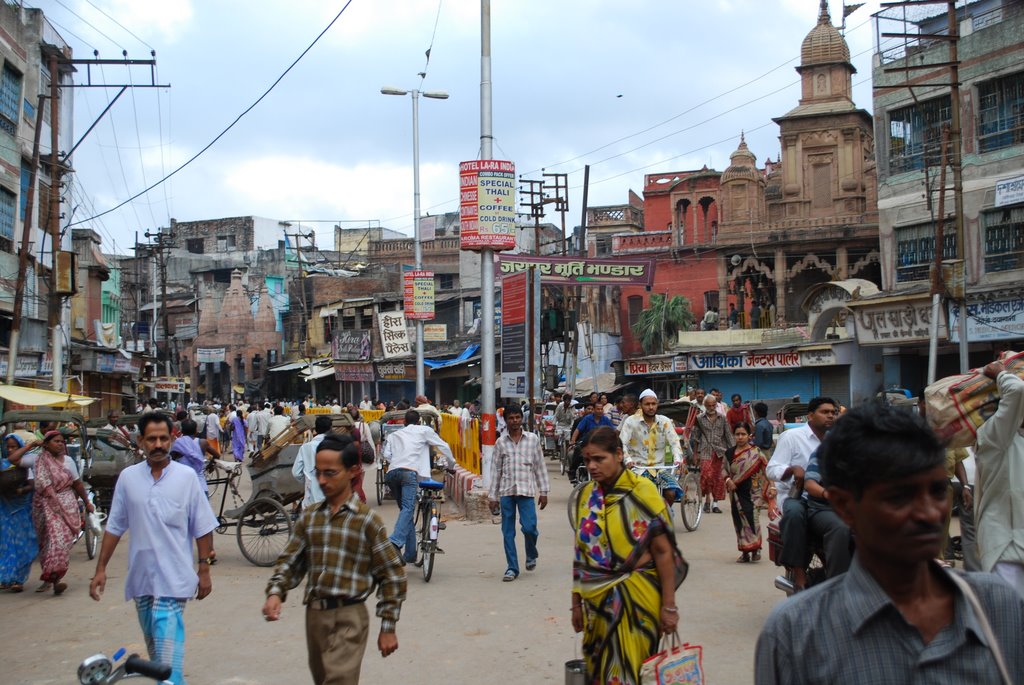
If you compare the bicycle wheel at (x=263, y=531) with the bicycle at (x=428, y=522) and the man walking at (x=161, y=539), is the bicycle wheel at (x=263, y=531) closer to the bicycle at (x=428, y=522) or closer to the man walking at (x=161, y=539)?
the bicycle at (x=428, y=522)

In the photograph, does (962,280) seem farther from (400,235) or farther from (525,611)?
(400,235)

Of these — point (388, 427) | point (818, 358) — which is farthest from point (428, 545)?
point (818, 358)

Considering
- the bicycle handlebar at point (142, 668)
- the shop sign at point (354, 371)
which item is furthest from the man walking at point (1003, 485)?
the shop sign at point (354, 371)

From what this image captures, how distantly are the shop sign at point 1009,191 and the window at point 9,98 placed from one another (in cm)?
2346

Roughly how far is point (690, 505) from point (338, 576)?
987 cm

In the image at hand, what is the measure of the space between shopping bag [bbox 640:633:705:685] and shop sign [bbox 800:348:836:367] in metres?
31.7

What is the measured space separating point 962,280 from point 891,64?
361 inches

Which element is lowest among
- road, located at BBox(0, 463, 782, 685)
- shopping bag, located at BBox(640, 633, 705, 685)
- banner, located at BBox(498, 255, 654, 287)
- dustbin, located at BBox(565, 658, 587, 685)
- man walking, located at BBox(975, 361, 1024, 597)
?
road, located at BBox(0, 463, 782, 685)

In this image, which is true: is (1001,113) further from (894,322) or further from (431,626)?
(431,626)

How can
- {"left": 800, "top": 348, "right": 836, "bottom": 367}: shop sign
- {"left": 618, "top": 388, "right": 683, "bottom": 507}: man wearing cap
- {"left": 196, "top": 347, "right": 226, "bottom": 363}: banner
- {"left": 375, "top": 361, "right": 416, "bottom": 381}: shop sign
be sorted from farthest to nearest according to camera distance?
{"left": 196, "top": 347, "right": 226, "bottom": 363}: banner < {"left": 375, "top": 361, "right": 416, "bottom": 381}: shop sign < {"left": 800, "top": 348, "right": 836, "bottom": 367}: shop sign < {"left": 618, "top": 388, "right": 683, "bottom": 507}: man wearing cap

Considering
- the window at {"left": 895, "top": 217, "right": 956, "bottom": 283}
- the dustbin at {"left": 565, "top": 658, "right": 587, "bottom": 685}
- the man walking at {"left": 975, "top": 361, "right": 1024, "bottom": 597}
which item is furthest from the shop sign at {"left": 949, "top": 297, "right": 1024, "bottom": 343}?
the dustbin at {"left": 565, "top": 658, "right": 587, "bottom": 685}

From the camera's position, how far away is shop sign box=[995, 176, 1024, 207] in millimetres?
24844

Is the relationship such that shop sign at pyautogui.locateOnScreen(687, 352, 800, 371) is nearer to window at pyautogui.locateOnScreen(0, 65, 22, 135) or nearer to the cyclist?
the cyclist

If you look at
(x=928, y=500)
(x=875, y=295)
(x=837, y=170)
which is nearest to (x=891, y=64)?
(x=875, y=295)
